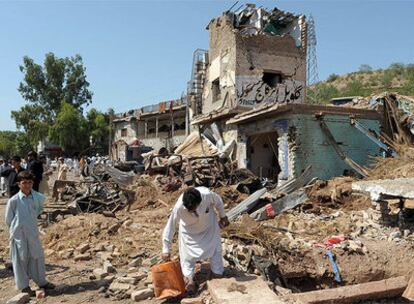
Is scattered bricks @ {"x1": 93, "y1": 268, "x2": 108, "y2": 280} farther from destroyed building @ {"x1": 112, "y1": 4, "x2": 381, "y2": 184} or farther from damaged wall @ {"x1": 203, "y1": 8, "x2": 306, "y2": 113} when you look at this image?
damaged wall @ {"x1": 203, "y1": 8, "x2": 306, "y2": 113}

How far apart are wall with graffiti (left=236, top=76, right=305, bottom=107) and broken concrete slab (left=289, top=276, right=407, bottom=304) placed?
14207 mm

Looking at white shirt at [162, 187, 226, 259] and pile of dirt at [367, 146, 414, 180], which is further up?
pile of dirt at [367, 146, 414, 180]

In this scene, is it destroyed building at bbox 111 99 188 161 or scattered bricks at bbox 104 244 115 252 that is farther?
destroyed building at bbox 111 99 188 161

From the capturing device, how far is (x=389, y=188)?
700 cm

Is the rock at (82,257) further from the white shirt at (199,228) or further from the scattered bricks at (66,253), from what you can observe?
the white shirt at (199,228)

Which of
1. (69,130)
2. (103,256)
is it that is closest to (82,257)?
(103,256)

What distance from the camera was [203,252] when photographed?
4.38 m

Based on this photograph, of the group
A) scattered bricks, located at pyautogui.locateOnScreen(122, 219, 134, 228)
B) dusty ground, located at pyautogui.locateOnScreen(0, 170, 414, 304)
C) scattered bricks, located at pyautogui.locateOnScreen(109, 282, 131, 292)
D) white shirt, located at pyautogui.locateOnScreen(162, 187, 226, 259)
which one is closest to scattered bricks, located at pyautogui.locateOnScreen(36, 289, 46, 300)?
dusty ground, located at pyautogui.locateOnScreen(0, 170, 414, 304)

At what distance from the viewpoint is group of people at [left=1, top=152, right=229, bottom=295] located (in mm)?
4324

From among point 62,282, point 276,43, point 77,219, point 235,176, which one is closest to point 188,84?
point 276,43

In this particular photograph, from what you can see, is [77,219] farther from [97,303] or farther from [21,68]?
[21,68]

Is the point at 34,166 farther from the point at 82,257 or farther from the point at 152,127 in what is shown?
the point at 152,127

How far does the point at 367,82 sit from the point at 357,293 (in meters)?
39.7

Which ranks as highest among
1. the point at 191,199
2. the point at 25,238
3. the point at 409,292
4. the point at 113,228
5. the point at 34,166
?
the point at 34,166
